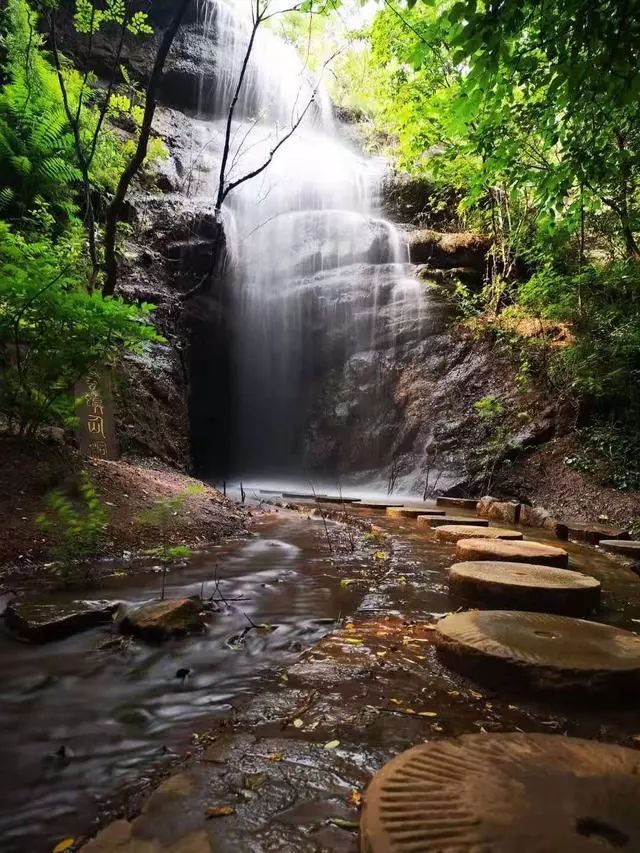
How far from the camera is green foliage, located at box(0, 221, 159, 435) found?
17.6 ft

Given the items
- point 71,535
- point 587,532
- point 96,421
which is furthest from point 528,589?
point 96,421

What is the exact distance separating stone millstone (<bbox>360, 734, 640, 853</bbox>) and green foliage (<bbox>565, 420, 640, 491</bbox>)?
999 centimetres

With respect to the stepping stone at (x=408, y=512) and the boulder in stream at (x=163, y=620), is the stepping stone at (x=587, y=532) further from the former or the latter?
the boulder in stream at (x=163, y=620)

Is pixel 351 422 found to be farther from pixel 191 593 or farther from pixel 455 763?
pixel 455 763

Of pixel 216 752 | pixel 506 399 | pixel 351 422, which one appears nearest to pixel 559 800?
pixel 216 752

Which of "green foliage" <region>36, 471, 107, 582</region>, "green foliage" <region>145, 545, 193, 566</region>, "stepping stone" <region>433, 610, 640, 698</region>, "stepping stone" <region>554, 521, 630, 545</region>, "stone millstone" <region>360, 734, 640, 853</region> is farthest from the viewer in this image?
"stepping stone" <region>554, 521, 630, 545</region>

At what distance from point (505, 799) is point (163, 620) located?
2.33 metres

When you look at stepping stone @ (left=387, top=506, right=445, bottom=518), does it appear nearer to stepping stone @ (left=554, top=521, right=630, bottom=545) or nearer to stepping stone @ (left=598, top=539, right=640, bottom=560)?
stepping stone @ (left=554, top=521, right=630, bottom=545)

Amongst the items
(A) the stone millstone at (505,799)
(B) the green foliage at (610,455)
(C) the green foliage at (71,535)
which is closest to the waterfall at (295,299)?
(B) the green foliage at (610,455)

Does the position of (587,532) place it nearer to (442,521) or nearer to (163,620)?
(442,521)

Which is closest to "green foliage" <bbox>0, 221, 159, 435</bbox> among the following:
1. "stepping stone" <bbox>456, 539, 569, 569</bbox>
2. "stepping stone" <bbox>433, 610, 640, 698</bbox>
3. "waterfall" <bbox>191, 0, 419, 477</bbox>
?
"stepping stone" <bbox>456, 539, 569, 569</bbox>

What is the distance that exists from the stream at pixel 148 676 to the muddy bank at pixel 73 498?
806mm

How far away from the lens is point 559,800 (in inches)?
56.7

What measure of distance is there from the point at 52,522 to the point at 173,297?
397 inches
